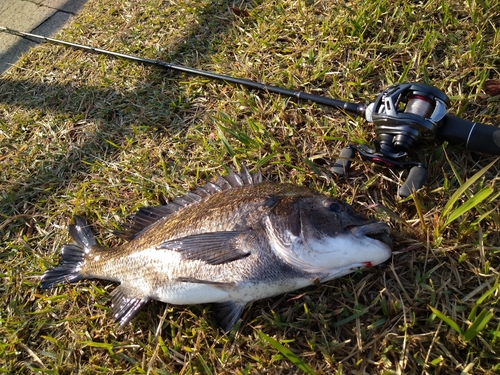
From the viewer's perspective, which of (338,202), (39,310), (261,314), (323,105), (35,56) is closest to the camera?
(338,202)

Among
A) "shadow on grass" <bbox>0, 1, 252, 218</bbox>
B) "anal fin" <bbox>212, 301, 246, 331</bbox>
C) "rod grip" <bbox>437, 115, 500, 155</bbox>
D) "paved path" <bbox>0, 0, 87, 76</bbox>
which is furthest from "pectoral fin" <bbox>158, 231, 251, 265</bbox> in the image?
"paved path" <bbox>0, 0, 87, 76</bbox>

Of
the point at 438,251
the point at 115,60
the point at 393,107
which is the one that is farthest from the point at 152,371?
the point at 115,60

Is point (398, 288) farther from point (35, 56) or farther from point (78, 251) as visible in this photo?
point (35, 56)

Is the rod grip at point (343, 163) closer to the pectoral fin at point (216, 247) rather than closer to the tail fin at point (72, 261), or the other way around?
the pectoral fin at point (216, 247)

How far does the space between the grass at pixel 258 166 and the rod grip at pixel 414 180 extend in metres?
0.13

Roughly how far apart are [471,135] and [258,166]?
1.52 meters

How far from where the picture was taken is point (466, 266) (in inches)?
92.9

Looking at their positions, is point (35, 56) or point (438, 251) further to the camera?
point (35, 56)

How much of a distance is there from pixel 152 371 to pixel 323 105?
8.06 feet

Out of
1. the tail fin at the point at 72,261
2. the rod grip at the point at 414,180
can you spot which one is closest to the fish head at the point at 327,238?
the rod grip at the point at 414,180

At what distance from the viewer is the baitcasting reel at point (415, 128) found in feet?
8.12

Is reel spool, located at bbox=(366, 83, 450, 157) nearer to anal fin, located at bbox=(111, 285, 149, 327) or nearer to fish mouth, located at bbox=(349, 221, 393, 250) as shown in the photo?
fish mouth, located at bbox=(349, 221, 393, 250)

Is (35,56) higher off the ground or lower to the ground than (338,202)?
higher

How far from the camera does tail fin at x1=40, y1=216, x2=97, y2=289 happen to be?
302 cm
